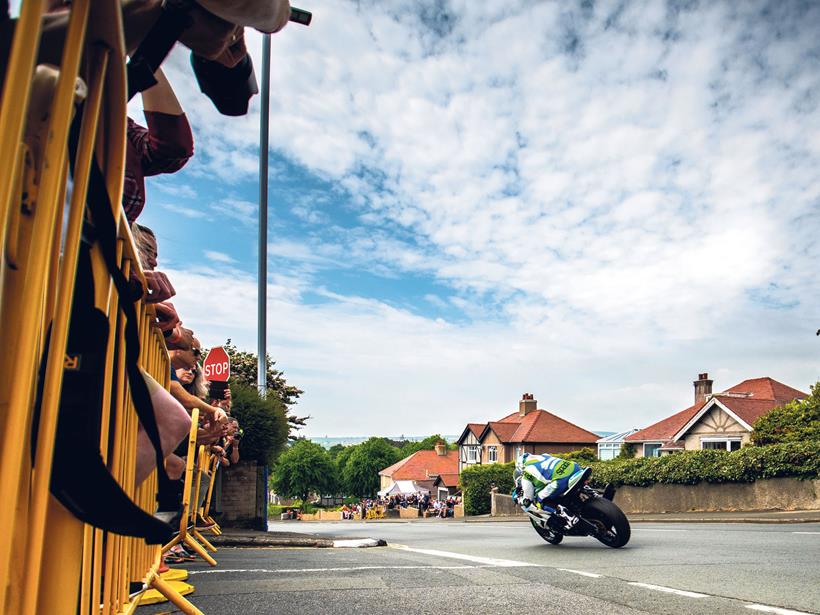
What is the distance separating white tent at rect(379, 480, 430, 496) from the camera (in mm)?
83250

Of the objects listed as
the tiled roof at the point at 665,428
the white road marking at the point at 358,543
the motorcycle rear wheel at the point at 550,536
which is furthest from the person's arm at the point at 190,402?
the tiled roof at the point at 665,428

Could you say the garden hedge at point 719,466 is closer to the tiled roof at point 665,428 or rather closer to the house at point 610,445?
the tiled roof at point 665,428

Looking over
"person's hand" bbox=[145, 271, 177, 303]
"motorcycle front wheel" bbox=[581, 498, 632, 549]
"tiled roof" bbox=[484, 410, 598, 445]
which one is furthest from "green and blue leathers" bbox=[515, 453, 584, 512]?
"tiled roof" bbox=[484, 410, 598, 445]

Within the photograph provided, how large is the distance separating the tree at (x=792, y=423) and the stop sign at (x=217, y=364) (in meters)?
21.7

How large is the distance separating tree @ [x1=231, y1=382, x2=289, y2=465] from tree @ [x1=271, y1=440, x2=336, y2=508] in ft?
277

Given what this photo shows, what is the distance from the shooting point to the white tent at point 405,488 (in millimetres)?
83250

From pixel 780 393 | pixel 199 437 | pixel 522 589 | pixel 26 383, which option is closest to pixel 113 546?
pixel 26 383

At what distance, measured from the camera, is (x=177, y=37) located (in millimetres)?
1551

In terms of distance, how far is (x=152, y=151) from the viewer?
258cm

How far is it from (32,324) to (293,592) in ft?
13.1

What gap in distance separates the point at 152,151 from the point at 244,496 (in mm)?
14552

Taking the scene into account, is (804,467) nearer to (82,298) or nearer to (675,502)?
(675,502)

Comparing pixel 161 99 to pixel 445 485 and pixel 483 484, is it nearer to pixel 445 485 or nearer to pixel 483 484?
pixel 483 484

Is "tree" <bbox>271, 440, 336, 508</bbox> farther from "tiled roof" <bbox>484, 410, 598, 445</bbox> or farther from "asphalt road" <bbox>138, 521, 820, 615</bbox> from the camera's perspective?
"asphalt road" <bbox>138, 521, 820, 615</bbox>
